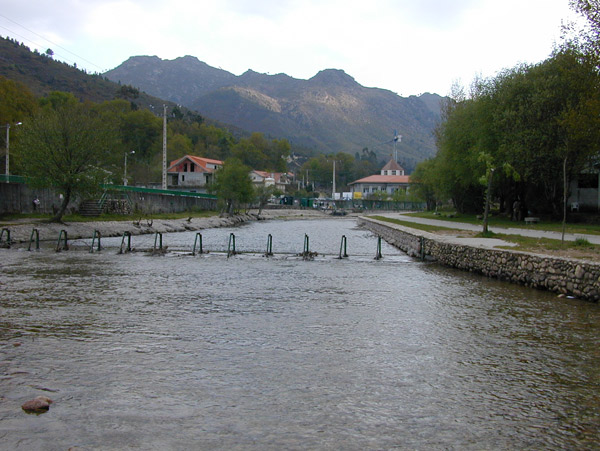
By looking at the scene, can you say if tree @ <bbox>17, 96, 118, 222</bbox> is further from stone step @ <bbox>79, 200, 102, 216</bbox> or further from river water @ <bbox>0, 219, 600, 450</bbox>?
river water @ <bbox>0, 219, 600, 450</bbox>

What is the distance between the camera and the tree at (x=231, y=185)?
83.4m

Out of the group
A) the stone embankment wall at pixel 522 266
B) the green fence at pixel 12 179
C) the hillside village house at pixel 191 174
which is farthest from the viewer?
the hillside village house at pixel 191 174

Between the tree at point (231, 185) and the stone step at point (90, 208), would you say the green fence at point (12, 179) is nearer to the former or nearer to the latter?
the stone step at point (90, 208)

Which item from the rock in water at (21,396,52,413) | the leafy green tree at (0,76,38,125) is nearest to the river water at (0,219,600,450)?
the rock in water at (21,396,52,413)

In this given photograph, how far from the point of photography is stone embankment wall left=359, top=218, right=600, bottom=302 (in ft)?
55.2

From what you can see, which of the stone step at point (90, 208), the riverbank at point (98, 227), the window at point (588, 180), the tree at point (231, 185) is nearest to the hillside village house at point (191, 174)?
the tree at point (231, 185)

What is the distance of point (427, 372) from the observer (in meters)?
9.28

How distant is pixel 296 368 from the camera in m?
9.38

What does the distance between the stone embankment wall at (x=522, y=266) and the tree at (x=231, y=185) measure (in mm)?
55475

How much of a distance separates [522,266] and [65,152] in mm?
36426

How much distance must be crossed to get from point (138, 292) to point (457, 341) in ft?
35.5

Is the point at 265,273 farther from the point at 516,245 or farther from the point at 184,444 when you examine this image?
the point at 184,444

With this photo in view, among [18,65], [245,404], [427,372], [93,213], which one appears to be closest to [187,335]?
[245,404]

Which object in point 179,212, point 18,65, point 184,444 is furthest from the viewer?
point 18,65
